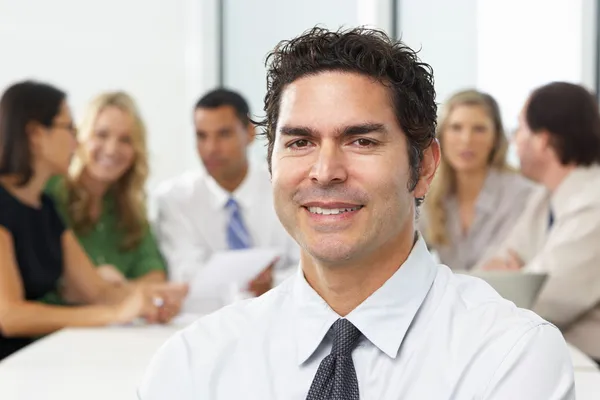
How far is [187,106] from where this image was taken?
649 cm

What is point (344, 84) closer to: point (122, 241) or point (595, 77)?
point (122, 241)

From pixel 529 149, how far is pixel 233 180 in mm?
1383

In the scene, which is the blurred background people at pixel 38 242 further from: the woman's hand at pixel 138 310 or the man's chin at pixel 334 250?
the man's chin at pixel 334 250

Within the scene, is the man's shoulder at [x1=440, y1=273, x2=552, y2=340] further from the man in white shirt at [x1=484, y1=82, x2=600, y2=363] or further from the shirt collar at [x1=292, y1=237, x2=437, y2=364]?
the man in white shirt at [x1=484, y1=82, x2=600, y2=363]

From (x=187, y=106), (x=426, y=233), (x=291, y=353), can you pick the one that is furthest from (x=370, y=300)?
(x=187, y=106)

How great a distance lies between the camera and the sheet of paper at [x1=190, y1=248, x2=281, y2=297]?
2770 mm

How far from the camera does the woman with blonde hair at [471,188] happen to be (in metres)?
4.13

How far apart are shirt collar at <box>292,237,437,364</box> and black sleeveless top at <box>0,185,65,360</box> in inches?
74.9

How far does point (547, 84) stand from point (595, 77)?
3252mm

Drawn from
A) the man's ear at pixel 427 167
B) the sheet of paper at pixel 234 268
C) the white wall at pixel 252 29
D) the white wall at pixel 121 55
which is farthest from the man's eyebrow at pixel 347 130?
the white wall at pixel 252 29

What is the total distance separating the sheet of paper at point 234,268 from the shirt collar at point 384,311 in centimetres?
140

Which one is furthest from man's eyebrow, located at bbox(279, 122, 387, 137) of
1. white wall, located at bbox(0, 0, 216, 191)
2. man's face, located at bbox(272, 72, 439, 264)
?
white wall, located at bbox(0, 0, 216, 191)

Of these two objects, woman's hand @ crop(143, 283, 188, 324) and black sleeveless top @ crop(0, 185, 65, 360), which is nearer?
woman's hand @ crop(143, 283, 188, 324)

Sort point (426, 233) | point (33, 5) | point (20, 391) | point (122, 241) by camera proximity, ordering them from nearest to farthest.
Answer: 1. point (20, 391)
2. point (122, 241)
3. point (426, 233)
4. point (33, 5)
